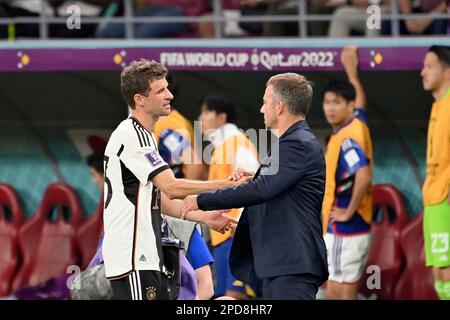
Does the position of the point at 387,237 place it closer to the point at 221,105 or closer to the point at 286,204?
the point at 221,105

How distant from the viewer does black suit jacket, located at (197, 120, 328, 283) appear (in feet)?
26.7

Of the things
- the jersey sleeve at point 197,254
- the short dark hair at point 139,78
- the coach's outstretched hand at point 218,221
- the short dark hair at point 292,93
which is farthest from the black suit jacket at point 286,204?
the jersey sleeve at point 197,254

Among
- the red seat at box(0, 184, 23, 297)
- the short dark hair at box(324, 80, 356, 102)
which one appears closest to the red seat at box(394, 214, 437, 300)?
the short dark hair at box(324, 80, 356, 102)

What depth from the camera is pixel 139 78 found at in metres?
8.31

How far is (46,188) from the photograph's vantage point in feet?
44.8

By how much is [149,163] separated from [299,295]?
1.03 m

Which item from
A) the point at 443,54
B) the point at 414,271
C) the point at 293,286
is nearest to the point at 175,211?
the point at 293,286

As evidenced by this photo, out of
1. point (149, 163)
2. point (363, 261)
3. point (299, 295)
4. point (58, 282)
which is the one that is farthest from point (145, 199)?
point (58, 282)

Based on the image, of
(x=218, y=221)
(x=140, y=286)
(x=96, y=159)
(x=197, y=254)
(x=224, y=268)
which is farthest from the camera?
(x=96, y=159)

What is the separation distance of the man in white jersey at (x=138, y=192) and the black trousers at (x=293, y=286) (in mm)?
567

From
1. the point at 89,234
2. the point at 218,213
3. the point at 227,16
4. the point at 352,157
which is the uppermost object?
the point at 227,16

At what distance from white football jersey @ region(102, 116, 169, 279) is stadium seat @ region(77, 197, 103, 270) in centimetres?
521

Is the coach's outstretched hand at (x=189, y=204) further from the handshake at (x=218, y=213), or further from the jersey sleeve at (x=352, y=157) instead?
the jersey sleeve at (x=352, y=157)

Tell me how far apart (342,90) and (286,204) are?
13.4ft
